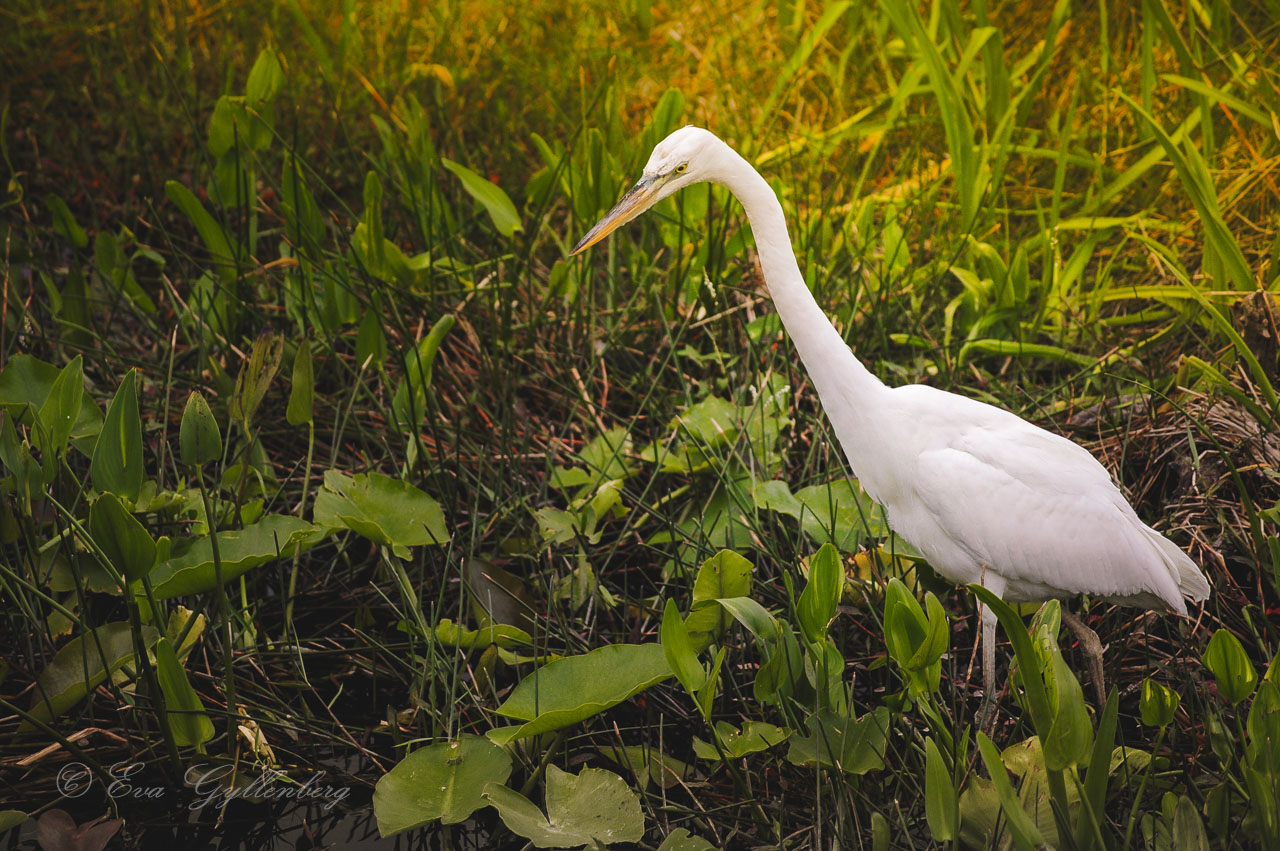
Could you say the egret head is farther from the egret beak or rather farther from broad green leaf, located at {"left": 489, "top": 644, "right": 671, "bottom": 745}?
broad green leaf, located at {"left": 489, "top": 644, "right": 671, "bottom": 745}

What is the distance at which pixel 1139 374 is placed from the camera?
2.34 m

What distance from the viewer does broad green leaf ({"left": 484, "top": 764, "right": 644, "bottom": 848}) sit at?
130 centimetres

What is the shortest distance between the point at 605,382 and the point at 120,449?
4.25ft

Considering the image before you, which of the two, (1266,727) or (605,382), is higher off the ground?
(1266,727)

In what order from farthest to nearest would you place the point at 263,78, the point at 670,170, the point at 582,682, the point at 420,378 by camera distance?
the point at 263,78 < the point at 420,378 < the point at 670,170 < the point at 582,682

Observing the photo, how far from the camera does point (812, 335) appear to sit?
1659 mm

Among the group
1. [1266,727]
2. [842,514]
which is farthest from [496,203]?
[1266,727]

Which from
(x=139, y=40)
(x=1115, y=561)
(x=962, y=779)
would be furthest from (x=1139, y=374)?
(x=139, y=40)

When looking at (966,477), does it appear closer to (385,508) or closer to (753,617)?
(753,617)

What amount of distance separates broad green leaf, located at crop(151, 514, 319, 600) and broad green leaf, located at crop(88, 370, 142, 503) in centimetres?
13

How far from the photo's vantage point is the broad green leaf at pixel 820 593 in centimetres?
125

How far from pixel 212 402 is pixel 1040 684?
6.34ft

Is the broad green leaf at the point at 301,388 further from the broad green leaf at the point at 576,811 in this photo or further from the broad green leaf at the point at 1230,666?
the broad green leaf at the point at 1230,666

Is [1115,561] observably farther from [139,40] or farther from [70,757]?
[139,40]
